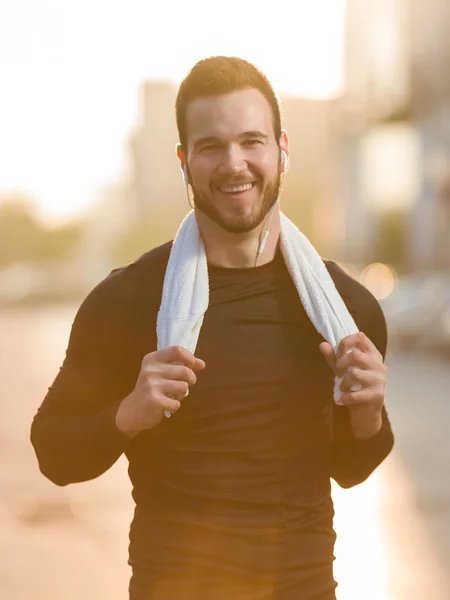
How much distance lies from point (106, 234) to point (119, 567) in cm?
13283

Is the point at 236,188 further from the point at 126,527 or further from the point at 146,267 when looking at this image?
the point at 126,527

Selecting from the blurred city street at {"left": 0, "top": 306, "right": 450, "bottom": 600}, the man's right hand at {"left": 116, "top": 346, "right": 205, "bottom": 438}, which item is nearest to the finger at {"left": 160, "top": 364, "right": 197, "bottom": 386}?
the man's right hand at {"left": 116, "top": 346, "right": 205, "bottom": 438}

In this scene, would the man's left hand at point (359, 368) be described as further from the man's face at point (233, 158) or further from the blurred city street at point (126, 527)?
the blurred city street at point (126, 527)

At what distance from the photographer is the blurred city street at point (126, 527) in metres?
6.17

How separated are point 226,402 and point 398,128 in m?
42.6

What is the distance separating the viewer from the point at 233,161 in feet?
8.49

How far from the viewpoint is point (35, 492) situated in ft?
28.3

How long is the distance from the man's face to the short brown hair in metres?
0.02

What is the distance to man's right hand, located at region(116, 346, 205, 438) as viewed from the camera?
239 centimetres

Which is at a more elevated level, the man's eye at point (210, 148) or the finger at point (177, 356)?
the man's eye at point (210, 148)

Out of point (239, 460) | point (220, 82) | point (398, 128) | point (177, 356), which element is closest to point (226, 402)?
point (239, 460)

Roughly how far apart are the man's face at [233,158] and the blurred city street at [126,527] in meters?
3.70

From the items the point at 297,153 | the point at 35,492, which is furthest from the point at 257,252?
the point at 297,153

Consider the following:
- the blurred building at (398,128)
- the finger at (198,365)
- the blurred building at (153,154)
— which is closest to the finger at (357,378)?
the finger at (198,365)
